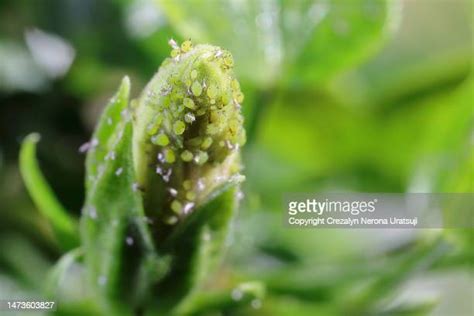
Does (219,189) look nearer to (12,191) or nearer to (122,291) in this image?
(122,291)

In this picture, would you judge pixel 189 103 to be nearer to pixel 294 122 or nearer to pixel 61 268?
pixel 61 268

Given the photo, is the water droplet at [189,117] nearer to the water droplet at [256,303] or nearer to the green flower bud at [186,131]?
the green flower bud at [186,131]

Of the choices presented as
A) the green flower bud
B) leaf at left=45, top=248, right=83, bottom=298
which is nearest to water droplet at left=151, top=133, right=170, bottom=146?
the green flower bud

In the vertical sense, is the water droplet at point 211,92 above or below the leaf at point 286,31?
below

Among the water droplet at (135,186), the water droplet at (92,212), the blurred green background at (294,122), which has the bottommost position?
the water droplet at (135,186)

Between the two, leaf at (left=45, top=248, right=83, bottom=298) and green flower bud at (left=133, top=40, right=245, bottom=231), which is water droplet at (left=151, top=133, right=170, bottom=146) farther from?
leaf at (left=45, top=248, right=83, bottom=298)

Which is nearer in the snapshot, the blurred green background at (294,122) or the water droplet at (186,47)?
the water droplet at (186,47)

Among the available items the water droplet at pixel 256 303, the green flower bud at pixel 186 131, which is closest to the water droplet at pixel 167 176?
the green flower bud at pixel 186 131

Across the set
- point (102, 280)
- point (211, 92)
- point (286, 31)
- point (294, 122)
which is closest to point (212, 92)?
point (211, 92)
